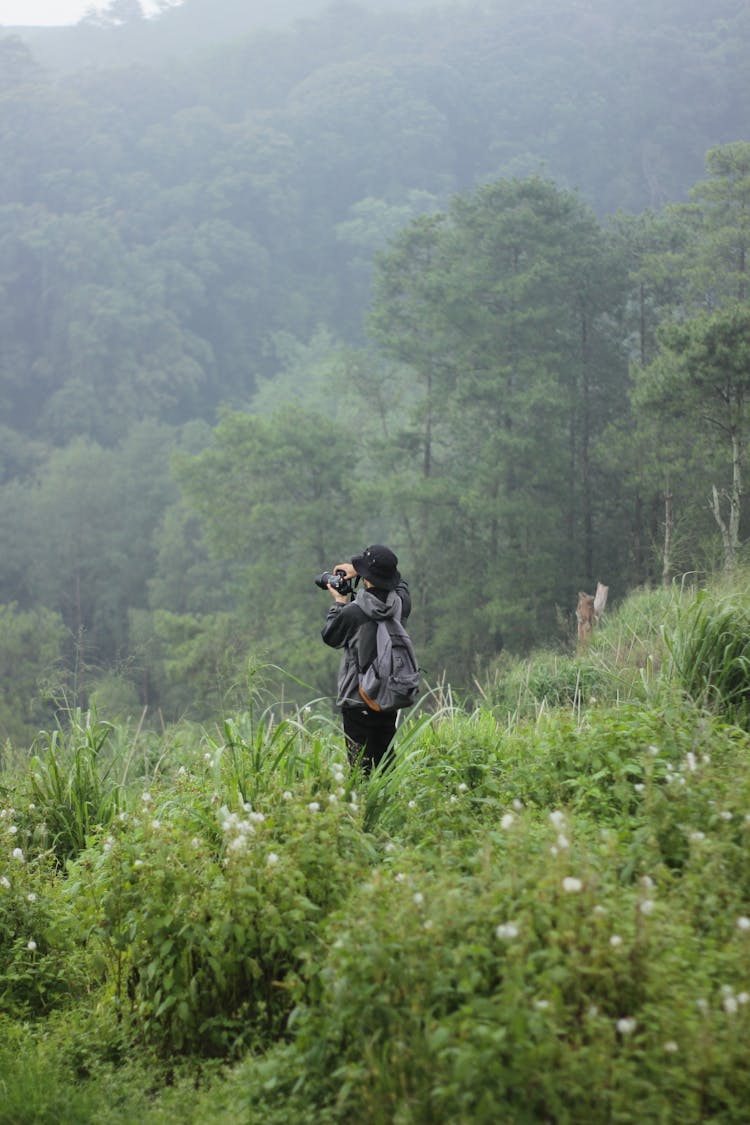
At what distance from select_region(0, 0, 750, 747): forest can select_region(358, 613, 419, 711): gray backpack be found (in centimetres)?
58

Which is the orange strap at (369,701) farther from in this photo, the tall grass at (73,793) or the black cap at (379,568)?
the tall grass at (73,793)

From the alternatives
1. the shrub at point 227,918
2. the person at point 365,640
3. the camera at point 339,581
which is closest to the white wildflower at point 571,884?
the shrub at point 227,918

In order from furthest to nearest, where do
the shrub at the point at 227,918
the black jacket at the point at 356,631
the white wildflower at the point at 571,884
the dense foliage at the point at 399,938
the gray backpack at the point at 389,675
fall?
1. the black jacket at the point at 356,631
2. the gray backpack at the point at 389,675
3. the shrub at the point at 227,918
4. the white wildflower at the point at 571,884
5. the dense foliage at the point at 399,938

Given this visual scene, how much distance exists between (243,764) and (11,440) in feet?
155

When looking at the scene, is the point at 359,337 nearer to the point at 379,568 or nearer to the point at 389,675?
the point at 379,568

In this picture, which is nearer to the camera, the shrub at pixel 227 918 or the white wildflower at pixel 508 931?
the white wildflower at pixel 508 931

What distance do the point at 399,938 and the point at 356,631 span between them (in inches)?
83.9

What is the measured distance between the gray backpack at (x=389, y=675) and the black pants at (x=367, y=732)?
0.08m

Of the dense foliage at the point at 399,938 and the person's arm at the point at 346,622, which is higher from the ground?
the person's arm at the point at 346,622

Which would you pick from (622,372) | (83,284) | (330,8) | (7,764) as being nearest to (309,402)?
(83,284)

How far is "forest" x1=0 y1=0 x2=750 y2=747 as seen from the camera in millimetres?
24859

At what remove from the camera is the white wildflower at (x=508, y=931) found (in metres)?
2.16

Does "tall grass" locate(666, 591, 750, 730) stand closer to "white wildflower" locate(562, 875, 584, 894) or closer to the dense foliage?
the dense foliage

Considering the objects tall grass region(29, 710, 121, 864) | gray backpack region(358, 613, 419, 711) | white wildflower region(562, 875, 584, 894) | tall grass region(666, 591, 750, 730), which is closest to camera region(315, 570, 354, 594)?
gray backpack region(358, 613, 419, 711)
